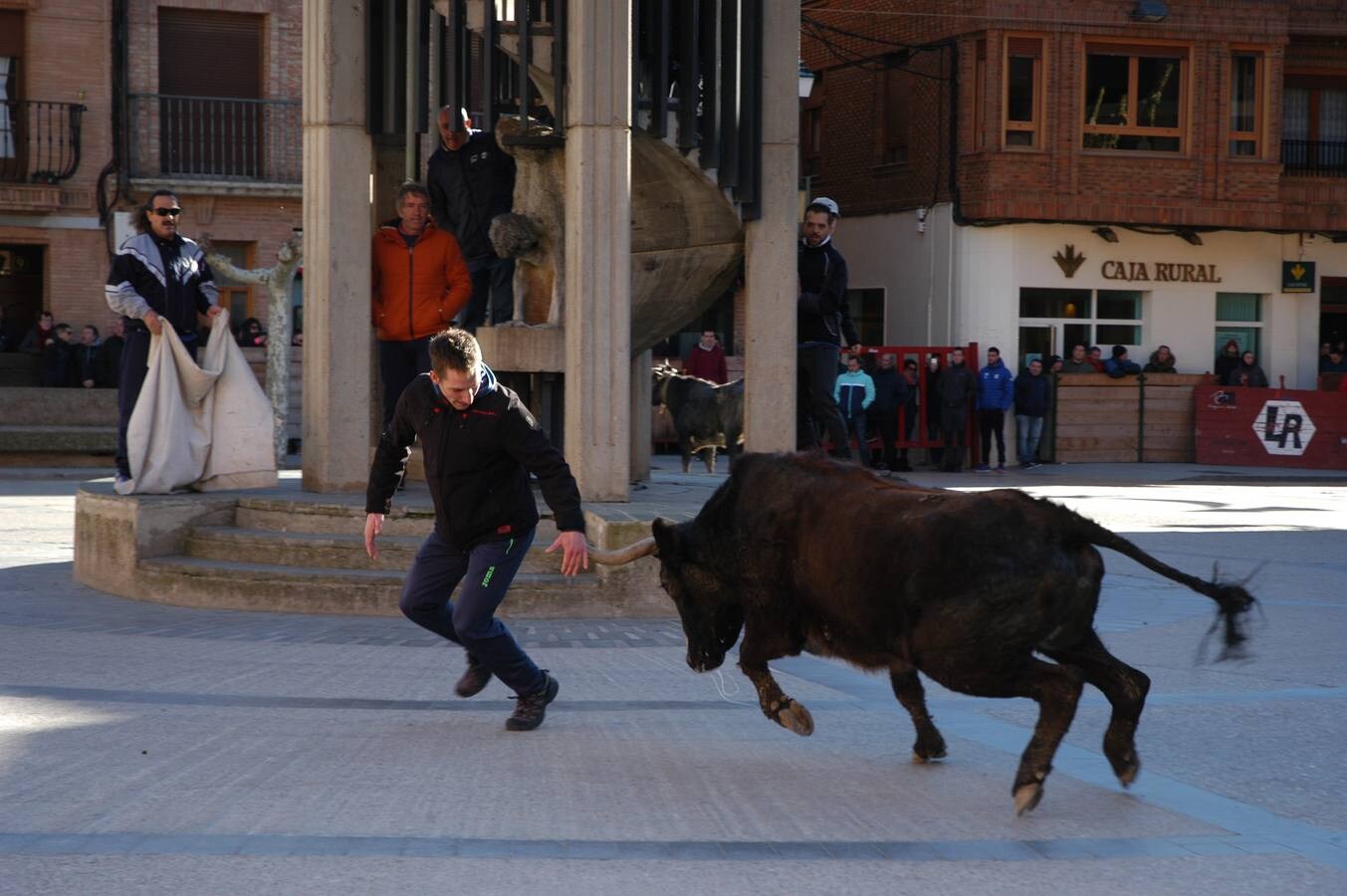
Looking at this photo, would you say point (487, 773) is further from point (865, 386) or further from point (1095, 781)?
point (865, 386)

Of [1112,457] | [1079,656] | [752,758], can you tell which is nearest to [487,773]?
[752,758]

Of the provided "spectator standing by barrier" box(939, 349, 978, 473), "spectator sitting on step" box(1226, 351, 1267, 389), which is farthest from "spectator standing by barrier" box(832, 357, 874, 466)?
"spectator sitting on step" box(1226, 351, 1267, 389)

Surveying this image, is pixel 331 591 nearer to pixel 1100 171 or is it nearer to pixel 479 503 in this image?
pixel 479 503

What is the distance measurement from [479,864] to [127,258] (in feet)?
22.6

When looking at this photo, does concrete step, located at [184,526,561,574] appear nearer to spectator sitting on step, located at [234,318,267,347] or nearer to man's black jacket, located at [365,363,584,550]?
man's black jacket, located at [365,363,584,550]

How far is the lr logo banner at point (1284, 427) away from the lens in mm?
29234

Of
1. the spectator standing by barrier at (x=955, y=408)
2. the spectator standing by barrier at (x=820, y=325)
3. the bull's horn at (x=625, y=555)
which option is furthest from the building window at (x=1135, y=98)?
the bull's horn at (x=625, y=555)

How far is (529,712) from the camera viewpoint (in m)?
7.25

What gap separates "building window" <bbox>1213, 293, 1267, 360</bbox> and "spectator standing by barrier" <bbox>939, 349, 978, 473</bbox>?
799 cm

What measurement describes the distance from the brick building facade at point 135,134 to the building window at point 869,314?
1078 centimetres

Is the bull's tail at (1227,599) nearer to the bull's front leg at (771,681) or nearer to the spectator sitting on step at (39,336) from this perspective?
the bull's front leg at (771,681)

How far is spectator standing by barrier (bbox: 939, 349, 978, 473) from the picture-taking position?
2681 cm

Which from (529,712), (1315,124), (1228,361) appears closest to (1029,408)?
(1228,361)

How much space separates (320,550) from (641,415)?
14.6 ft
